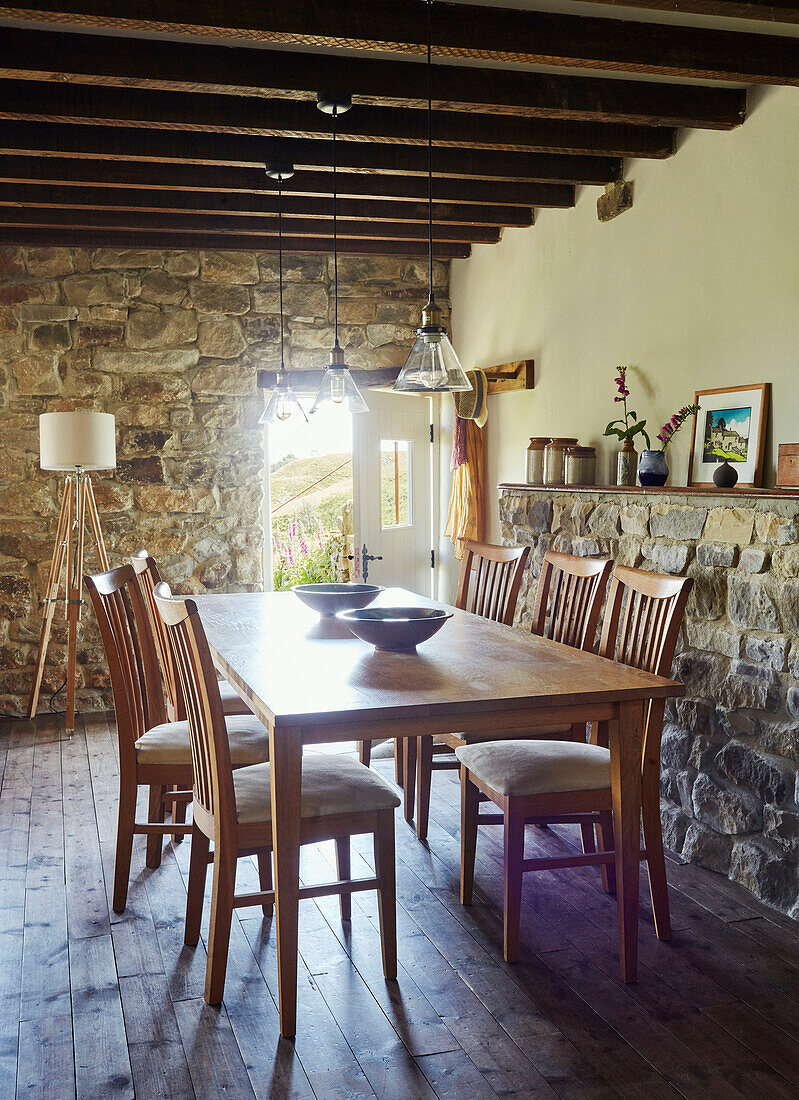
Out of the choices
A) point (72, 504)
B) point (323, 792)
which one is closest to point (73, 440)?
point (72, 504)

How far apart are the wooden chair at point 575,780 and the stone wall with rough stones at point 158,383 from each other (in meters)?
3.20

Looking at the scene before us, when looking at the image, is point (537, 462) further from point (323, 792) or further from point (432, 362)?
point (323, 792)

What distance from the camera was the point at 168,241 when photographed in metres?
5.25

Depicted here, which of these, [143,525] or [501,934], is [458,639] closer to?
[501,934]

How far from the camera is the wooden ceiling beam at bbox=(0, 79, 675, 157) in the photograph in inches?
129

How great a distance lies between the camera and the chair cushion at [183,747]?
2.91 metres

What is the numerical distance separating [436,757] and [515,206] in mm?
2801

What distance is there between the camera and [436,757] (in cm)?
500

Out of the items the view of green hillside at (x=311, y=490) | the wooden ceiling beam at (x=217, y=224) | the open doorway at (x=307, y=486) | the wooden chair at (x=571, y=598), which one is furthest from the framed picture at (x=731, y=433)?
the view of green hillside at (x=311, y=490)

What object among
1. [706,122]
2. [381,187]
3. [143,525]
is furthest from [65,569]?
[706,122]

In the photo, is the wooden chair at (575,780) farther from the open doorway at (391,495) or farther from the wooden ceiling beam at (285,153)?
the open doorway at (391,495)

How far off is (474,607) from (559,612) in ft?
1.96

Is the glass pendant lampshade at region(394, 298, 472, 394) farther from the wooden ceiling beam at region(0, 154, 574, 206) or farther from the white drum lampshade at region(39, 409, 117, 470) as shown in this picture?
the white drum lampshade at region(39, 409, 117, 470)

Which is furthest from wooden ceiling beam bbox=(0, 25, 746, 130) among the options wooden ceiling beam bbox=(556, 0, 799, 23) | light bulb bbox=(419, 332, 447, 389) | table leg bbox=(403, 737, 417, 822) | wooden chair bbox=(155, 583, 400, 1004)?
table leg bbox=(403, 737, 417, 822)
